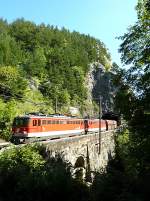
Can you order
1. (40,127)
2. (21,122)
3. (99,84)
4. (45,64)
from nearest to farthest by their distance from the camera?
(21,122)
(40,127)
(45,64)
(99,84)

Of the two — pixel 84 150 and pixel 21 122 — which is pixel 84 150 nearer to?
pixel 84 150

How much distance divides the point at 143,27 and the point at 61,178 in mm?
8195

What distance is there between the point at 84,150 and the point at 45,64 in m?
91.9

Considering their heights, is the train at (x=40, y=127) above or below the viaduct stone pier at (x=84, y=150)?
above

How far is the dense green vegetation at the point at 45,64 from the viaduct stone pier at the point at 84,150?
27059mm

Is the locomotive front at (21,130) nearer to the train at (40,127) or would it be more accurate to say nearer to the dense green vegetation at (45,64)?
the train at (40,127)

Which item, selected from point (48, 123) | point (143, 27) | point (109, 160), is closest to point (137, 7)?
point (143, 27)

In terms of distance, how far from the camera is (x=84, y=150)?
1575 inches

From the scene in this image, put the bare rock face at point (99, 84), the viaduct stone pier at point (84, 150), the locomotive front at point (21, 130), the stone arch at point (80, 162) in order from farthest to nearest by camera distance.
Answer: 1. the bare rock face at point (99, 84)
2. the stone arch at point (80, 162)
3. the locomotive front at point (21, 130)
4. the viaduct stone pier at point (84, 150)

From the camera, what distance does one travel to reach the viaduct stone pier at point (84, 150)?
30.5m

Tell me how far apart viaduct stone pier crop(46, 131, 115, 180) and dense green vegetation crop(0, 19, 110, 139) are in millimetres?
27059

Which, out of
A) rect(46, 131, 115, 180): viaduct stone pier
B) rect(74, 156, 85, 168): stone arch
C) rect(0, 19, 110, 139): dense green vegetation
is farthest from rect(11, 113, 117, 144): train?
rect(0, 19, 110, 139): dense green vegetation

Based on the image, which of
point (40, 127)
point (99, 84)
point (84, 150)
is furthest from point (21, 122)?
point (99, 84)

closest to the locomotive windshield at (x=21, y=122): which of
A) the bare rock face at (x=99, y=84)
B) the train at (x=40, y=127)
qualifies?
the train at (x=40, y=127)
